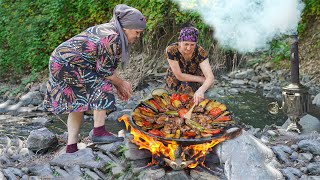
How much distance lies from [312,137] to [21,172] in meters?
3.47

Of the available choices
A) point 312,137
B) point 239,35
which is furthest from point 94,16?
point 312,137

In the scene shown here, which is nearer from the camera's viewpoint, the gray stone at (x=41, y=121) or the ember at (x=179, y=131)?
the ember at (x=179, y=131)

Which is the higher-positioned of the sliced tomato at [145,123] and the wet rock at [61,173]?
the sliced tomato at [145,123]

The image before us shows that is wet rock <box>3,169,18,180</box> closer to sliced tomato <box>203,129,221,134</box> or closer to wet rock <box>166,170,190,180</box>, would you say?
wet rock <box>166,170,190,180</box>

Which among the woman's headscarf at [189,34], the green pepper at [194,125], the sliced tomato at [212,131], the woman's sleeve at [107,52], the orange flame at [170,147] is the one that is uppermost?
the woman's headscarf at [189,34]

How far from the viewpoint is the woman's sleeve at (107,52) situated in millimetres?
3609

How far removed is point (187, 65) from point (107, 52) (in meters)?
1.35

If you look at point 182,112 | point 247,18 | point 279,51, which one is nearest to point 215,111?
point 182,112

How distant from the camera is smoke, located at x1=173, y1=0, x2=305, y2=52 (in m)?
6.05

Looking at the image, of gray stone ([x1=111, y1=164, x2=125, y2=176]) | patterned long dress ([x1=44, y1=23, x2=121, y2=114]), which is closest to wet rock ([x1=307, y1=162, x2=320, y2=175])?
gray stone ([x1=111, y1=164, x2=125, y2=176])

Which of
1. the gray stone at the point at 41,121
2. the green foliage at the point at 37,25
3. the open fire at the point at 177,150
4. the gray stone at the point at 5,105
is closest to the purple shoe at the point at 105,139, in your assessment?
Result: the open fire at the point at 177,150

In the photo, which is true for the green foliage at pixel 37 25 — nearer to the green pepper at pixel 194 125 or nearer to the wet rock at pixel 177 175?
the green pepper at pixel 194 125

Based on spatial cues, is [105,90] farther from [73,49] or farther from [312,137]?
[312,137]

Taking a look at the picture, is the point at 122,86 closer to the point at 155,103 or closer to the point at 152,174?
the point at 155,103
